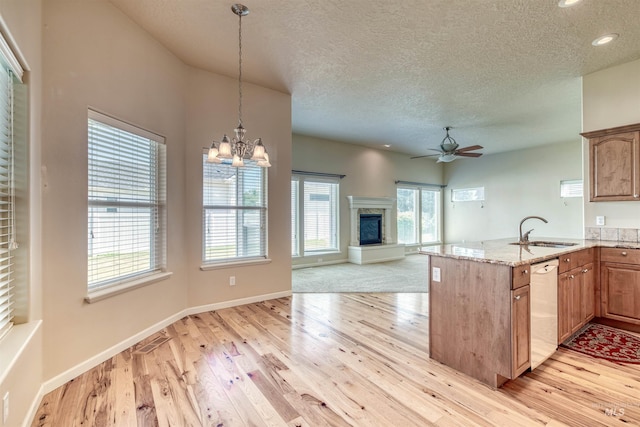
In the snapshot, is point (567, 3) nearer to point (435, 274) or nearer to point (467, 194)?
point (435, 274)

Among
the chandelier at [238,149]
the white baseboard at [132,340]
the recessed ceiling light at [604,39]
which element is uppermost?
the recessed ceiling light at [604,39]

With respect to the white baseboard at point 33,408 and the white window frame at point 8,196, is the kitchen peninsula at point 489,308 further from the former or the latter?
the white window frame at point 8,196

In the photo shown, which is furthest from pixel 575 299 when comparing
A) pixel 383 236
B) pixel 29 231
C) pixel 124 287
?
pixel 383 236

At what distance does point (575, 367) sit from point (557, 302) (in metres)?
0.52

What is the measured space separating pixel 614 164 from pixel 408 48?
2.80 m

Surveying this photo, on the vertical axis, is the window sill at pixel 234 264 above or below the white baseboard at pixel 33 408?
above

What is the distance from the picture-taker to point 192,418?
6.17 feet

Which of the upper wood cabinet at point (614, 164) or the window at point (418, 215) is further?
the window at point (418, 215)

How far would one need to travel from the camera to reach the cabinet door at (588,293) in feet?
10.2

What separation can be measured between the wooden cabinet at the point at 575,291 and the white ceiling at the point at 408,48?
86.3 inches

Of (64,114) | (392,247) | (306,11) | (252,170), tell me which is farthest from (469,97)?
(64,114)

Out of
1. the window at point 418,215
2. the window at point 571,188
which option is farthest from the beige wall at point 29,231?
the window at point 571,188

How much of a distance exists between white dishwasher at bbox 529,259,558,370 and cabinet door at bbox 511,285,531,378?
0.07 metres

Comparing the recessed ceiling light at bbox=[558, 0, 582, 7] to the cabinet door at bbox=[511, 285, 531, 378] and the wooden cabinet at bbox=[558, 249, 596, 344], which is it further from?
the cabinet door at bbox=[511, 285, 531, 378]
